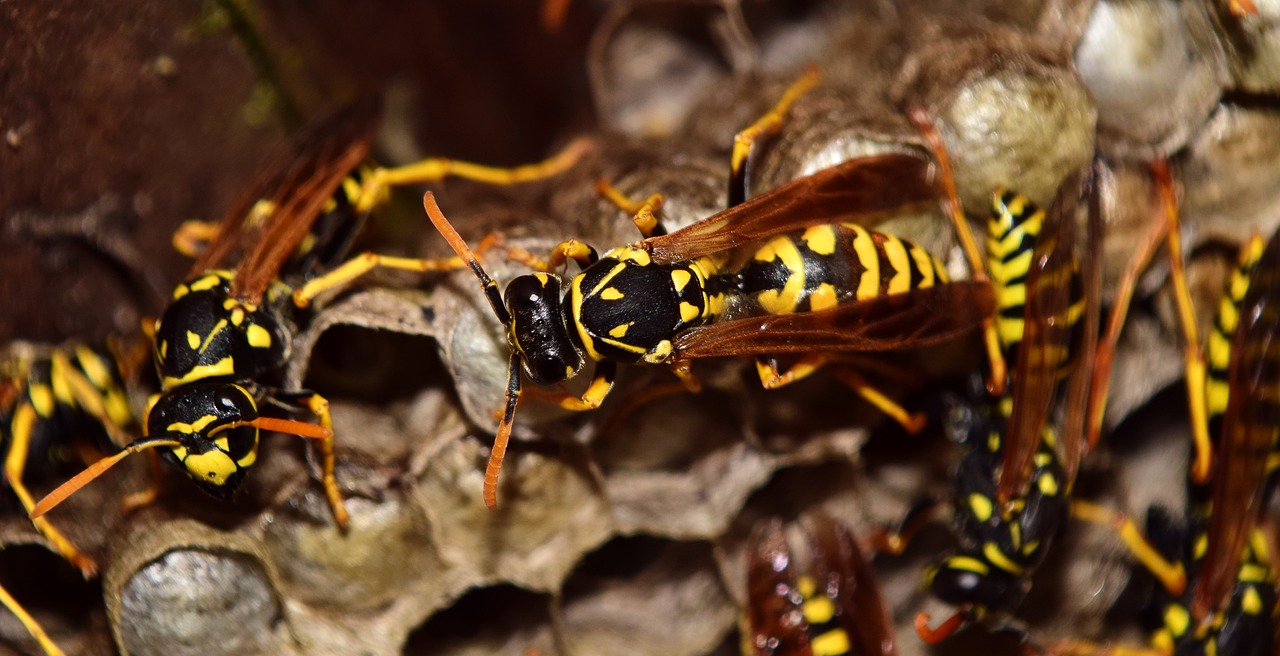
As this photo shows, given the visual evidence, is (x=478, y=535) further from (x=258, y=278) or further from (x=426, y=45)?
(x=426, y=45)

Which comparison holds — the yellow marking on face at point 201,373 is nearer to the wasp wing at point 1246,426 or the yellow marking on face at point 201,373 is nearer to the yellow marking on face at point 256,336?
the yellow marking on face at point 256,336

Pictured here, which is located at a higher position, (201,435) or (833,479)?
(201,435)

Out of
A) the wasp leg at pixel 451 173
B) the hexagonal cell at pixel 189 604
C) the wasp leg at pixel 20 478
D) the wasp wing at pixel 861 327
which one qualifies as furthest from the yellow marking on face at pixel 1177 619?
the wasp leg at pixel 20 478

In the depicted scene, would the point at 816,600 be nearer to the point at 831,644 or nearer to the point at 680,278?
the point at 831,644

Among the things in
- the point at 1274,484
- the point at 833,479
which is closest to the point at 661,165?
the point at 833,479

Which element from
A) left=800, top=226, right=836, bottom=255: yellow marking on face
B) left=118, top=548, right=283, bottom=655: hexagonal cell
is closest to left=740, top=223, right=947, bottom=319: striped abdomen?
left=800, top=226, right=836, bottom=255: yellow marking on face

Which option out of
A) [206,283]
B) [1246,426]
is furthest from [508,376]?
[1246,426]
